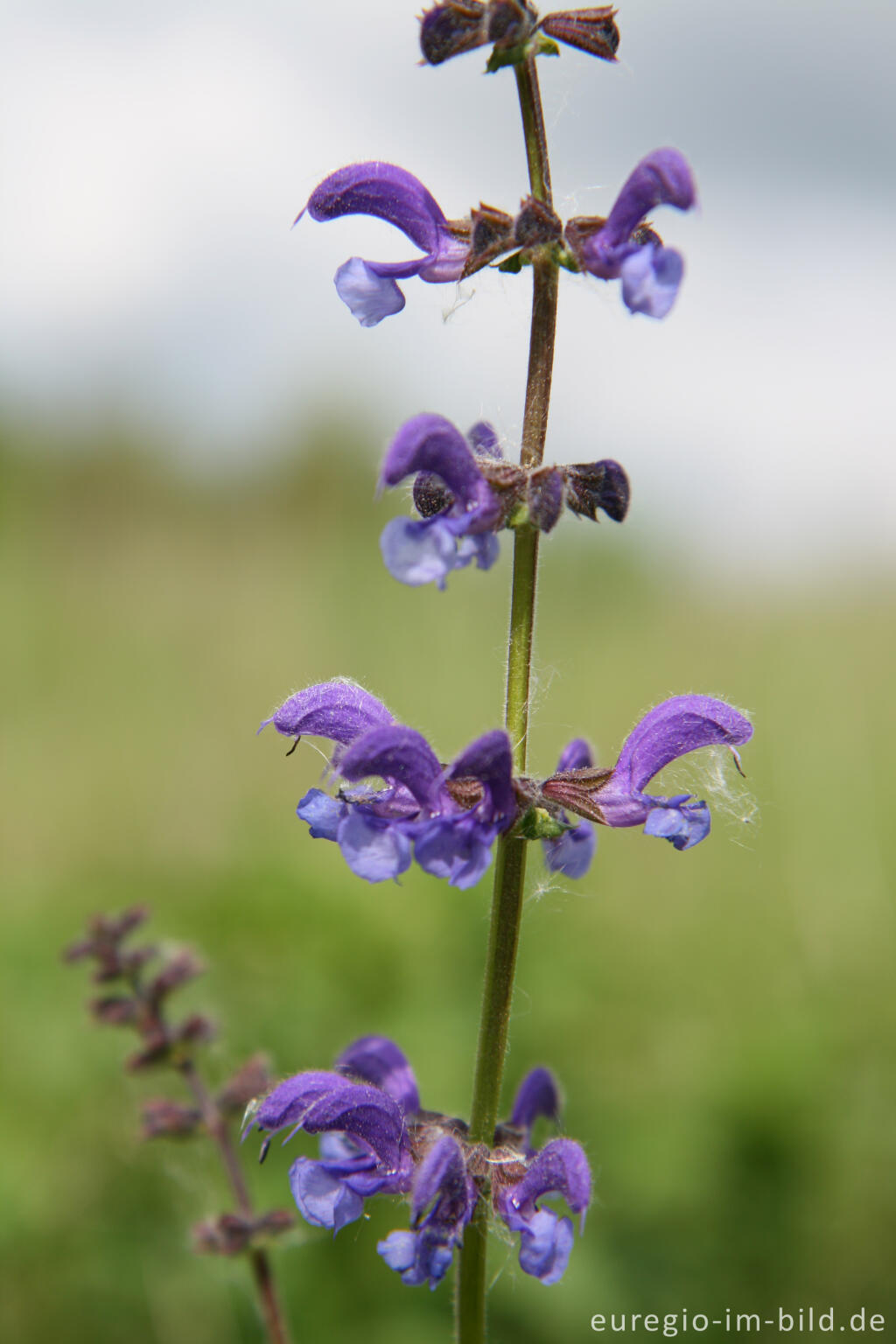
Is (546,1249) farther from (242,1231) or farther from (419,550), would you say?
(419,550)

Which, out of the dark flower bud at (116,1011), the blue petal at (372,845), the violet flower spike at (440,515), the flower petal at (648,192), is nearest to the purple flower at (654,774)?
the blue petal at (372,845)

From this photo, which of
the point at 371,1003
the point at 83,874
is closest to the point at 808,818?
the point at 371,1003

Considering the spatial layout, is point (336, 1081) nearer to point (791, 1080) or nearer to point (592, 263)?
point (592, 263)

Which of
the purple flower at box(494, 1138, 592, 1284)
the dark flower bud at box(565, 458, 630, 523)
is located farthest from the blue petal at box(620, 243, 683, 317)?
the purple flower at box(494, 1138, 592, 1284)

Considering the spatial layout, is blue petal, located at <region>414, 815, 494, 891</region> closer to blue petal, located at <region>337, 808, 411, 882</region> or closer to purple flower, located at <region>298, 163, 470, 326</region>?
blue petal, located at <region>337, 808, 411, 882</region>

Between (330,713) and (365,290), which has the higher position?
(365,290)

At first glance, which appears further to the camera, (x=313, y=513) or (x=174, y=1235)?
(x=313, y=513)

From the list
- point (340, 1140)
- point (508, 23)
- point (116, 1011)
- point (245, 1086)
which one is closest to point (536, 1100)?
point (340, 1140)
